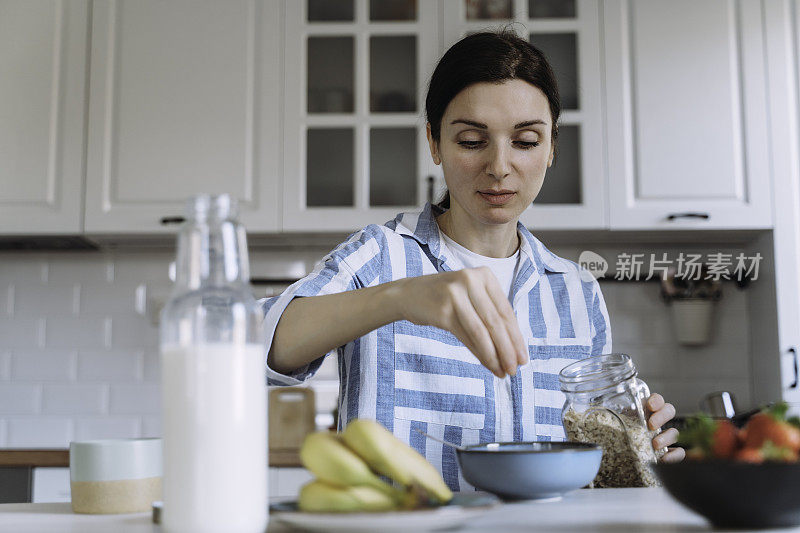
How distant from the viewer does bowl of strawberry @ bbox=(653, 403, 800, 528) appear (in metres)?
0.61

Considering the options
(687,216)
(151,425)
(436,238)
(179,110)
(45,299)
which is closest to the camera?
(436,238)

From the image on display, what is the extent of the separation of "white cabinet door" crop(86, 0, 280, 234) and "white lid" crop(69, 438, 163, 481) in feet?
5.49

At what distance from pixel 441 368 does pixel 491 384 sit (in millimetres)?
91

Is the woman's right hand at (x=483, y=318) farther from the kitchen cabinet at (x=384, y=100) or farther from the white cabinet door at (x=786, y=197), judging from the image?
the white cabinet door at (x=786, y=197)

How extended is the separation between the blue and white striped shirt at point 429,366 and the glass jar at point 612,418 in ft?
0.89

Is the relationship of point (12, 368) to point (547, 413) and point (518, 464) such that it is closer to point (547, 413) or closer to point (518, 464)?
point (547, 413)

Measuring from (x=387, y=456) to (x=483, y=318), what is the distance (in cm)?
21

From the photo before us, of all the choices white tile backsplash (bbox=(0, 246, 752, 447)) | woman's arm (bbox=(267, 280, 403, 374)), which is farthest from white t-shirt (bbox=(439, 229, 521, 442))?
white tile backsplash (bbox=(0, 246, 752, 447))

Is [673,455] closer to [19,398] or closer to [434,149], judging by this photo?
[434,149]

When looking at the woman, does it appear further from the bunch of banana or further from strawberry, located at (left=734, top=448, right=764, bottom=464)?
strawberry, located at (left=734, top=448, right=764, bottom=464)

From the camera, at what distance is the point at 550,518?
27.8 inches

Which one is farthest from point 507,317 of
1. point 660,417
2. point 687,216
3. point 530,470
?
point 687,216

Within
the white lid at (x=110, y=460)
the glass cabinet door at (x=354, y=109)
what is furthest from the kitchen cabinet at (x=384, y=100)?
the white lid at (x=110, y=460)

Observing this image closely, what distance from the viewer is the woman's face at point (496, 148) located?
1.34 meters
